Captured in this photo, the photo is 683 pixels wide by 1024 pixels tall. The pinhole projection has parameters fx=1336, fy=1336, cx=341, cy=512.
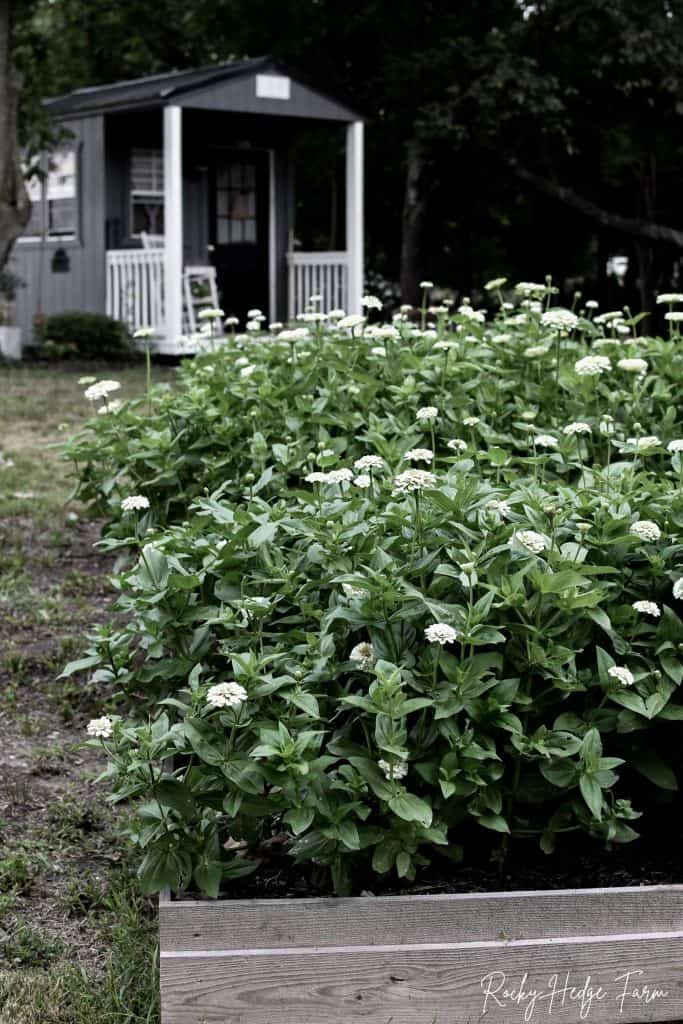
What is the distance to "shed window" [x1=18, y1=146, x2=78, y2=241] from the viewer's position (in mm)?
17531

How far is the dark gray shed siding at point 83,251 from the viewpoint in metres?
17.0

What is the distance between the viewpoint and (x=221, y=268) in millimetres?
17953

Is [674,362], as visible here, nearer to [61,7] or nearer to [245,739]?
[245,739]

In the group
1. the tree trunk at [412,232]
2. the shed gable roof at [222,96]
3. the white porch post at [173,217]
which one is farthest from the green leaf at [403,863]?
the tree trunk at [412,232]

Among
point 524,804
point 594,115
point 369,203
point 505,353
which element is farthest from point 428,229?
point 524,804

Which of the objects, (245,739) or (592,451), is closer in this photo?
(245,739)

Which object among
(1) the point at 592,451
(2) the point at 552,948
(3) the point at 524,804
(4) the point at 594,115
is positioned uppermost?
(4) the point at 594,115

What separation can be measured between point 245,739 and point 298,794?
0.17 metres

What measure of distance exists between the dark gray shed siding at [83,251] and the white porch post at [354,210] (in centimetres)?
315

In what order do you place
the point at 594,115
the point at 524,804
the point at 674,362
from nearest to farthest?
the point at 524,804, the point at 674,362, the point at 594,115

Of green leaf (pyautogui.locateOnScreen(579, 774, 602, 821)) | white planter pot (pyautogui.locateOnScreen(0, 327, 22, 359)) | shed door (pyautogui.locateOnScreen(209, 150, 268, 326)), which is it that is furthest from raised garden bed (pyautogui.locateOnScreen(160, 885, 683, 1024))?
shed door (pyautogui.locateOnScreen(209, 150, 268, 326))

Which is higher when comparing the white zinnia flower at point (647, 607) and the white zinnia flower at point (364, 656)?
the white zinnia flower at point (647, 607)

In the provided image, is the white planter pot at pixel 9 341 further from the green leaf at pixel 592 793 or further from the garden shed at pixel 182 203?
the green leaf at pixel 592 793

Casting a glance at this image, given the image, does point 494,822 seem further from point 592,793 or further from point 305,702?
point 305,702
